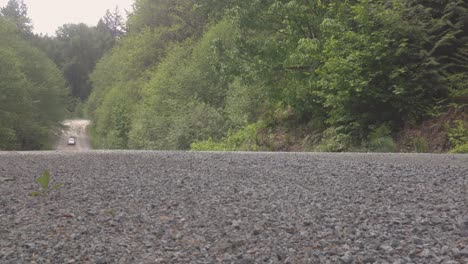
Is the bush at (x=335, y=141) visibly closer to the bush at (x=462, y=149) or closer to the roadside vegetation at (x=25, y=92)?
the bush at (x=462, y=149)

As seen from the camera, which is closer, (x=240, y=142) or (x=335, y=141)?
(x=335, y=141)

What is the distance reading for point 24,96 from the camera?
1302 inches

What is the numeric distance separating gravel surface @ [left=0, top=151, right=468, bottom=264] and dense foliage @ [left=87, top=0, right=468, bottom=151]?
18.9ft

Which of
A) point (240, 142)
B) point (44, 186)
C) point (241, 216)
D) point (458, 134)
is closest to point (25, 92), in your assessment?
point (240, 142)

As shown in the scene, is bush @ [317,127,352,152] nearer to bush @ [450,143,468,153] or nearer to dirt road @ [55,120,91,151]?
bush @ [450,143,468,153]

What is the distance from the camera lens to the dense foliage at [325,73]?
40.7 ft

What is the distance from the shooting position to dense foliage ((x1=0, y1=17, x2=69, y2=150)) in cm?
3058

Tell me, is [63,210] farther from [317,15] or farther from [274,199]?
[317,15]

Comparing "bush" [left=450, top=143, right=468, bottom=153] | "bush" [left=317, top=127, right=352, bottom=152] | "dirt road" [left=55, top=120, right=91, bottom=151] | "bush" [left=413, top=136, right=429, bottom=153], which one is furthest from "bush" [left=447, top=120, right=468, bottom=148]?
"dirt road" [left=55, top=120, right=91, bottom=151]

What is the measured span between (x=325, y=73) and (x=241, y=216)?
10252mm

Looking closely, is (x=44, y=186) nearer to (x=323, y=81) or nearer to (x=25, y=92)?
(x=323, y=81)

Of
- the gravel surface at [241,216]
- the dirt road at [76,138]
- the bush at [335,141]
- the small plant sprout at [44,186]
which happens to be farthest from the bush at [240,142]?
the dirt road at [76,138]

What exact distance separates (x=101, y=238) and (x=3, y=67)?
30.8 m

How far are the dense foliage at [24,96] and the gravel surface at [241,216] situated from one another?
26020 millimetres
